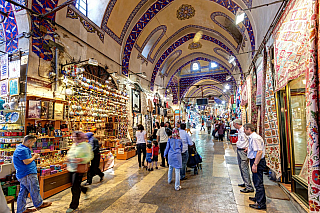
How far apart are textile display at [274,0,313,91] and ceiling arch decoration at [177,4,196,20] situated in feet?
22.6

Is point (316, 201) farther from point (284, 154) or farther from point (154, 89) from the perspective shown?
point (154, 89)

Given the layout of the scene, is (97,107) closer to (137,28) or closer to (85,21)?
(85,21)

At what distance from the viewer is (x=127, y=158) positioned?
253 inches

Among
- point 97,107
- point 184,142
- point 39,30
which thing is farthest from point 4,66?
point 184,142

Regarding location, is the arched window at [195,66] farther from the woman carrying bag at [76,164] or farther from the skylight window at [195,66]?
the woman carrying bag at [76,164]

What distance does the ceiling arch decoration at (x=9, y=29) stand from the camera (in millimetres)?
4133

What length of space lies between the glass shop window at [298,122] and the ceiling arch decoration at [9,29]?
20.5 feet

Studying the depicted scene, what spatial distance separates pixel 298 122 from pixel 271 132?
53 cm

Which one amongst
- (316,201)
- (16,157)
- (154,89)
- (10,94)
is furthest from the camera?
(154,89)

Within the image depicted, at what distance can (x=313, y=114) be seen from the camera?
182 centimetres

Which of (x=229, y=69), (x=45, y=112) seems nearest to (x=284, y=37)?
(x=45, y=112)

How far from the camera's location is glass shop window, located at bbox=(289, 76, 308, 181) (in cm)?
320

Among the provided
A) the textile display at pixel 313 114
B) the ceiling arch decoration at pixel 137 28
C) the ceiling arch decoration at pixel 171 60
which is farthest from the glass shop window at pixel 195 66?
the textile display at pixel 313 114

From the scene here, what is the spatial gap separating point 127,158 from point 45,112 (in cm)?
329
